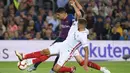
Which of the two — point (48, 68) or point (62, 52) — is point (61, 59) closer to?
point (62, 52)

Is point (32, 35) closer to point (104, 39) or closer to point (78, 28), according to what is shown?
point (104, 39)

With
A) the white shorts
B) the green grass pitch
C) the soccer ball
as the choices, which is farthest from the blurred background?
the white shorts

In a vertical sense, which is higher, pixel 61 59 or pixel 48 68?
pixel 61 59

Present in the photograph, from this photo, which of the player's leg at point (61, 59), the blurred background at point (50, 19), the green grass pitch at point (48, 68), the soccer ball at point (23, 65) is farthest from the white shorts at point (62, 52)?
the blurred background at point (50, 19)

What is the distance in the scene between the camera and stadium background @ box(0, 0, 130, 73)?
20.5 meters

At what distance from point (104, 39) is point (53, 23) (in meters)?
2.46

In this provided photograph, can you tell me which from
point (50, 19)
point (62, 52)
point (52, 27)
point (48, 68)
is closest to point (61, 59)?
point (62, 52)

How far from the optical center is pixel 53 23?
2227 centimetres

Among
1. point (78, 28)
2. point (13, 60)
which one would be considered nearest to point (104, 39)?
point (13, 60)

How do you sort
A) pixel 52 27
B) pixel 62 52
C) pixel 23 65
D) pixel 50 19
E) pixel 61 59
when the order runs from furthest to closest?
pixel 50 19 → pixel 52 27 → pixel 23 65 → pixel 62 52 → pixel 61 59

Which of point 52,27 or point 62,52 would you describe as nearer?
point 62,52

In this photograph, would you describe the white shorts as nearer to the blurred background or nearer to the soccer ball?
the soccer ball

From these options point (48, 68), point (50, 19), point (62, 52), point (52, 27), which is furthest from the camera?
point (50, 19)

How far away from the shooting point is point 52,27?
22.0 metres
